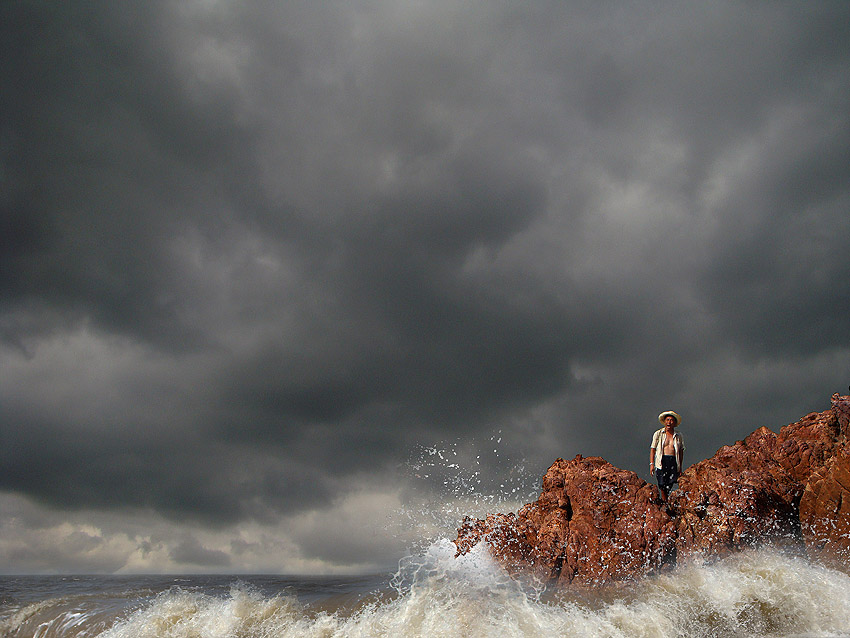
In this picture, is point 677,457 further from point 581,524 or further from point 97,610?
point 97,610

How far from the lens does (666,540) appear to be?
8.88 m

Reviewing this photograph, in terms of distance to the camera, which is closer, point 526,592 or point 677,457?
point 526,592

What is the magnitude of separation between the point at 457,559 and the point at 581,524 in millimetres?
2484

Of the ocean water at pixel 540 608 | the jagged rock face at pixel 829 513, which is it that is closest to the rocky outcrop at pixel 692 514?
the jagged rock face at pixel 829 513

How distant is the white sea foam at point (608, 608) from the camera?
303 inches

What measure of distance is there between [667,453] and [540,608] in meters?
4.44

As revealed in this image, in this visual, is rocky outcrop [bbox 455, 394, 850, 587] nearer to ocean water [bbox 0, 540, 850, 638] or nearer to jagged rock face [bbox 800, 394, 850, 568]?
jagged rock face [bbox 800, 394, 850, 568]

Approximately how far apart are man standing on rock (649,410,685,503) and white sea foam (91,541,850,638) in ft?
7.36

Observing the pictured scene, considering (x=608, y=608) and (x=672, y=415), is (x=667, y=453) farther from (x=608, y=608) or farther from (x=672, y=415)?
(x=608, y=608)

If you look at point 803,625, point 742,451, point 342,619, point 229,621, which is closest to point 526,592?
point 342,619

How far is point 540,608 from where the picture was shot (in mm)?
8148

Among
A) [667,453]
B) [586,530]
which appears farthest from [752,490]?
[586,530]

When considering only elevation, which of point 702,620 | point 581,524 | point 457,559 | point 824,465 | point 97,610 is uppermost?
point 824,465

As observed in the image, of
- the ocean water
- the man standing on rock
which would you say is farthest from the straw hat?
the ocean water
